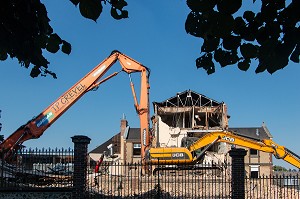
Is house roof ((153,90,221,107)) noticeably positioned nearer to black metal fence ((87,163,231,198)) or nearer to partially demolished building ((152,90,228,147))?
partially demolished building ((152,90,228,147))

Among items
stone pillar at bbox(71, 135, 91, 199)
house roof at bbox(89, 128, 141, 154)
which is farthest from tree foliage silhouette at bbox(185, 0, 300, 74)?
house roof at bbox(89, 128, 141, 154)

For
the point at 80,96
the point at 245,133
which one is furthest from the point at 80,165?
the point at 245,133

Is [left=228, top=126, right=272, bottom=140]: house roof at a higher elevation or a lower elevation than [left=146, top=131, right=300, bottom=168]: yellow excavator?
higher

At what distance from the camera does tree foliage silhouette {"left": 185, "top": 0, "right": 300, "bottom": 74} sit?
525cm

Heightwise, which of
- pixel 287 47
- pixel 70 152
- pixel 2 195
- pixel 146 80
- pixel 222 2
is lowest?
pixel 2 195

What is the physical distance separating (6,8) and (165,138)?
3121 centimetres

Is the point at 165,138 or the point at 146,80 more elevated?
the point at 146,80

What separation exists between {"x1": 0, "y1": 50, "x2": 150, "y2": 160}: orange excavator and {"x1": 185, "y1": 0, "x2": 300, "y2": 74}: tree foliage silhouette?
57.9 ft

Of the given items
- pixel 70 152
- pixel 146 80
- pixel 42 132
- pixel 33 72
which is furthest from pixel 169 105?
pixel 33 72

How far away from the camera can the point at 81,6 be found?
548 cm

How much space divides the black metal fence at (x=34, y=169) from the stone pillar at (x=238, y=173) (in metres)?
5.92

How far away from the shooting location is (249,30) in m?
5.57

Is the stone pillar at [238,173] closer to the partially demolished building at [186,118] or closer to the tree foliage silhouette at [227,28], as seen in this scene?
the tree foliage silhouette at [227,28]

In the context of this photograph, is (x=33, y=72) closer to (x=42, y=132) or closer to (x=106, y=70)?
(x=42, y=132)
